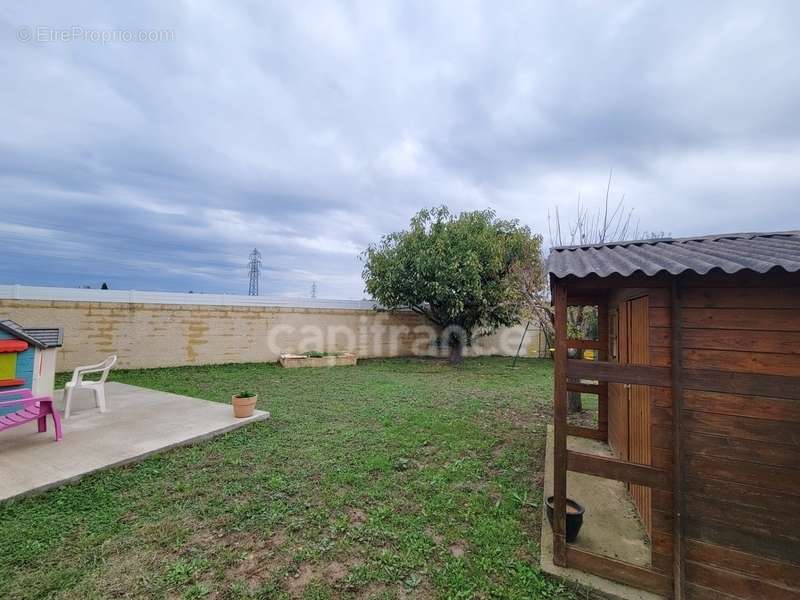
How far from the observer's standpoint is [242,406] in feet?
16.9

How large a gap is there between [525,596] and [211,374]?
30.0 ft

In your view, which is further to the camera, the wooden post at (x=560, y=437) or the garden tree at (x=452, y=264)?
the garden tree at (x=452, y=264)

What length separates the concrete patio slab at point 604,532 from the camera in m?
2.19

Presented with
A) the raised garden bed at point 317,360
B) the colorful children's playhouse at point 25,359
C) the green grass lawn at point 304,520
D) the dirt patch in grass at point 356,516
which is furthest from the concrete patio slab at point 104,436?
the raised garden bed at point 317,360

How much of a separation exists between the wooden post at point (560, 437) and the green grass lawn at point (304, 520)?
0.82 ft

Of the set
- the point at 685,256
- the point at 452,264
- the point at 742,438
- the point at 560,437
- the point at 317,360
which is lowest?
the point at 317,360

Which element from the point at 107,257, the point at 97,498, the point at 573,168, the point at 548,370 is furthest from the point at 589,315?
the point at 107,257

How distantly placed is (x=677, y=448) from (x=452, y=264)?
8.94 meters

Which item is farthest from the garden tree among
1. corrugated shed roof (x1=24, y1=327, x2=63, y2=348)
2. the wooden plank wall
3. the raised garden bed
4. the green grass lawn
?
the wooden plank wall

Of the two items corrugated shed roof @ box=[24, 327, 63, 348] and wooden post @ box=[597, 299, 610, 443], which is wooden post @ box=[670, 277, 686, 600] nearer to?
wooden post @ box=[597, 299, 610, 443]

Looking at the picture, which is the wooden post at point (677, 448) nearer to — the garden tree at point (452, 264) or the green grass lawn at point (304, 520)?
the green grass lawn at point (304, 520)

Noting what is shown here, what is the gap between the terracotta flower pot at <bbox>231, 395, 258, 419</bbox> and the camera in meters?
5.12

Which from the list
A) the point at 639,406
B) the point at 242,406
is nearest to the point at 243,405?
the point at 242,406

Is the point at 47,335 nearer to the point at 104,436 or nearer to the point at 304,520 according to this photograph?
the point at 104,436
